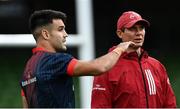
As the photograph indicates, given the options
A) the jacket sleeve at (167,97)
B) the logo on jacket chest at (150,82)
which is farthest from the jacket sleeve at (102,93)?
the jacket sleeve at (167,97)

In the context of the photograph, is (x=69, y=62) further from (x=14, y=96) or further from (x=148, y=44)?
(x=148, y=44)

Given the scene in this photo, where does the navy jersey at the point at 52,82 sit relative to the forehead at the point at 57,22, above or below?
below

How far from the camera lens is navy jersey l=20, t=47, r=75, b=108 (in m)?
4.02

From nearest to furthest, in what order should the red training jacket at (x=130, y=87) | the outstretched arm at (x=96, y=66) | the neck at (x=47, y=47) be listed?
1. the outstretched arm at (x=96, y=66)
2. the neck at (x=47, y=47)
3. the red training jacket at (x=130, y=87)

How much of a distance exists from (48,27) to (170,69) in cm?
431

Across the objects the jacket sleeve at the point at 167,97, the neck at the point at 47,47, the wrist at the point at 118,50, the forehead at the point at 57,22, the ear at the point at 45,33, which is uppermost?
the forehead at the point at 57,22

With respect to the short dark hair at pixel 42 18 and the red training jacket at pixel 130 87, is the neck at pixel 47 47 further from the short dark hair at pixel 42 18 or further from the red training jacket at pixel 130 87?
the red training jacket at pixel 130 87

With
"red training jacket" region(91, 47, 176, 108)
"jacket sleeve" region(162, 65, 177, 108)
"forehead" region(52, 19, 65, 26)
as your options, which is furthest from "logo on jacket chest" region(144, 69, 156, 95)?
"forehead" region(52, 19, 65, 26)

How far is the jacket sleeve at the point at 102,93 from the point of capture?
4520 millimetres

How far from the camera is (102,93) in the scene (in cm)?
452

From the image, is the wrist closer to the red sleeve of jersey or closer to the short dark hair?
the red sleeve of jersey

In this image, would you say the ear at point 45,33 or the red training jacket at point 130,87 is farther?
the red training jacket at point 130,87

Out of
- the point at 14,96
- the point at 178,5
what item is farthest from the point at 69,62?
the point at 178,5

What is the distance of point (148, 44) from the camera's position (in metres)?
8.84
